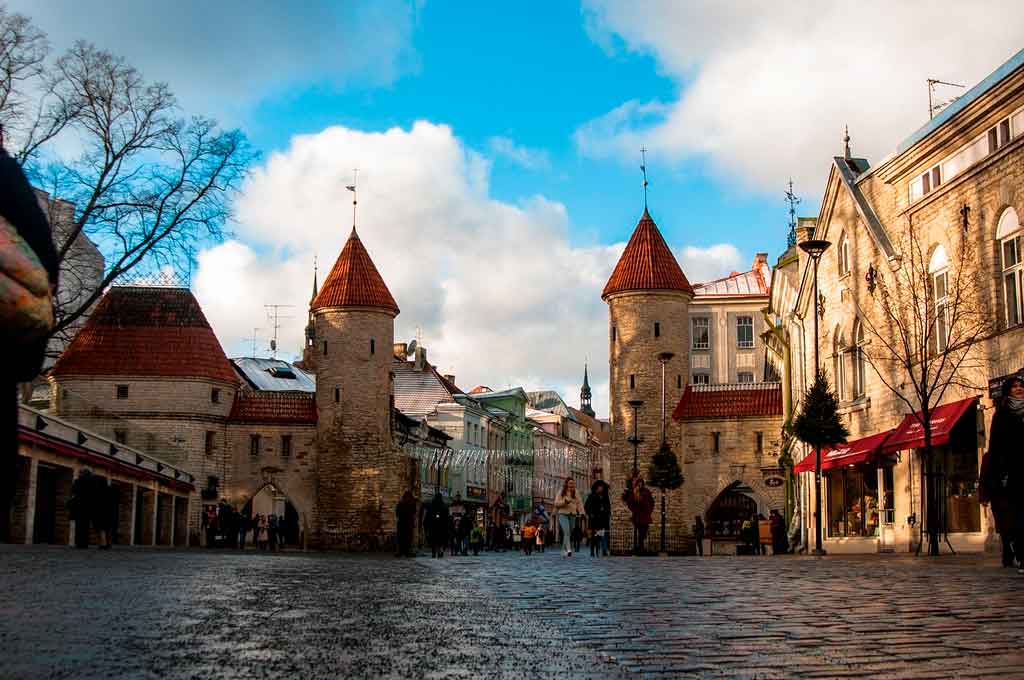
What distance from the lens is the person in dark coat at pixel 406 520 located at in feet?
100

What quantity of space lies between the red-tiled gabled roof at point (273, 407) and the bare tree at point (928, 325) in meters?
32.9

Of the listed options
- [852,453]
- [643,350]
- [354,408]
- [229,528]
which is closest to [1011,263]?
[852,453]

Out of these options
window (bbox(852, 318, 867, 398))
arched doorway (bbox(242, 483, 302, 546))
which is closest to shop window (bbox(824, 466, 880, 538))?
window (bbox(852, 318, 867, 398))

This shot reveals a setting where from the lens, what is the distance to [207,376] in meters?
57.5

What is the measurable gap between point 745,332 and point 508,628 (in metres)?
70.6

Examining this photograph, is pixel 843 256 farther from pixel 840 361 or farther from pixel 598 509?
pixel 598 509

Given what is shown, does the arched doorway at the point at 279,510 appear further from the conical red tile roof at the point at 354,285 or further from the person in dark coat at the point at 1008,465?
the person in dark coat at the point at 1008,465

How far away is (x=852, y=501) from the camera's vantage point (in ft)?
108

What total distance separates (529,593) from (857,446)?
70.1 ft

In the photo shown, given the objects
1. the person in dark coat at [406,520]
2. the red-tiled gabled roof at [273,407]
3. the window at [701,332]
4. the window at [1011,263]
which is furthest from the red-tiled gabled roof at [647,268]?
the window at [1011,263]

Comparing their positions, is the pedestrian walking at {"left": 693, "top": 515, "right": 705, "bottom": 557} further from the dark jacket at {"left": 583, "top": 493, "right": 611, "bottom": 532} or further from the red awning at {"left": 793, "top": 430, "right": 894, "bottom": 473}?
the dark jacket at {"left": 583, "top": 493, "right": 611, "bottom": 532}

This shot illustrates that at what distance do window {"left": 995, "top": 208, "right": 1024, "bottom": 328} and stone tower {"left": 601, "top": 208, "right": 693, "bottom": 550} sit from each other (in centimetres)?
3191

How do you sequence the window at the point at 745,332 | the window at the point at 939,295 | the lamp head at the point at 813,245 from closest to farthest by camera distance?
the window at the point at 939,295 < the lamp head at the point at 813,245 < the window at the point at 745,332

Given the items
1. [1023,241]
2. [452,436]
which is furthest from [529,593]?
[452,436]
